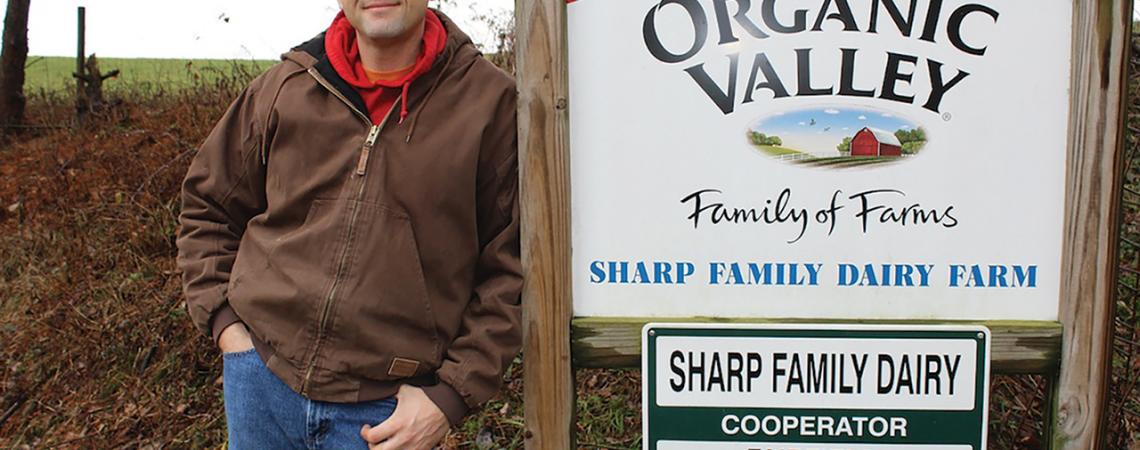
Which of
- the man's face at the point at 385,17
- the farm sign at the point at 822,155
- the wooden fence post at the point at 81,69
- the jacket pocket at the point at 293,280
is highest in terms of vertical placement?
the wooden fence post at the point at 81,69

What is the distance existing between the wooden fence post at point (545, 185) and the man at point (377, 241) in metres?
0.11

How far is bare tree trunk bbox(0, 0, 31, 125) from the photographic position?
453 inches

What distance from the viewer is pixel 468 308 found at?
264cm

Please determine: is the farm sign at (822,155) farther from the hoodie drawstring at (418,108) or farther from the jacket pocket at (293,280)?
the jacket pocket at (293,280)

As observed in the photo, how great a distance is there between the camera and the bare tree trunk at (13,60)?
1152 centimetres

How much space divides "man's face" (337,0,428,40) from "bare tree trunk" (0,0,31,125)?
10.6m

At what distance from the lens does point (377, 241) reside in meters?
2.49

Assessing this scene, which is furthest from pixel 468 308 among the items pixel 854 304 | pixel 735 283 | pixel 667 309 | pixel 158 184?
pixel 158 184

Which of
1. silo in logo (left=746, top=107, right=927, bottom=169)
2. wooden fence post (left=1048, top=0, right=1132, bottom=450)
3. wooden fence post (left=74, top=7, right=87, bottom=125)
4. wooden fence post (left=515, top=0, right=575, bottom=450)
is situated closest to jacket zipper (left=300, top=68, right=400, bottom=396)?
wooden fence post (left=515, top=0, right=575, bottom=450)

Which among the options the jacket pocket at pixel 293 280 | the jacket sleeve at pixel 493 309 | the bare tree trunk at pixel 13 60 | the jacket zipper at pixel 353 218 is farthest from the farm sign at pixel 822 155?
the bare tree trunk at pixel 13 60

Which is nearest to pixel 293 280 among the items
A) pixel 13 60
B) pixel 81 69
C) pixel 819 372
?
pixel 819 372

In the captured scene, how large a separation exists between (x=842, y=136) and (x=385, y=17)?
1115 mm

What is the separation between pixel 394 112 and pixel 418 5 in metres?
0.27

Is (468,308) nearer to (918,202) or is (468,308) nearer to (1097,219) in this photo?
(918,202)
